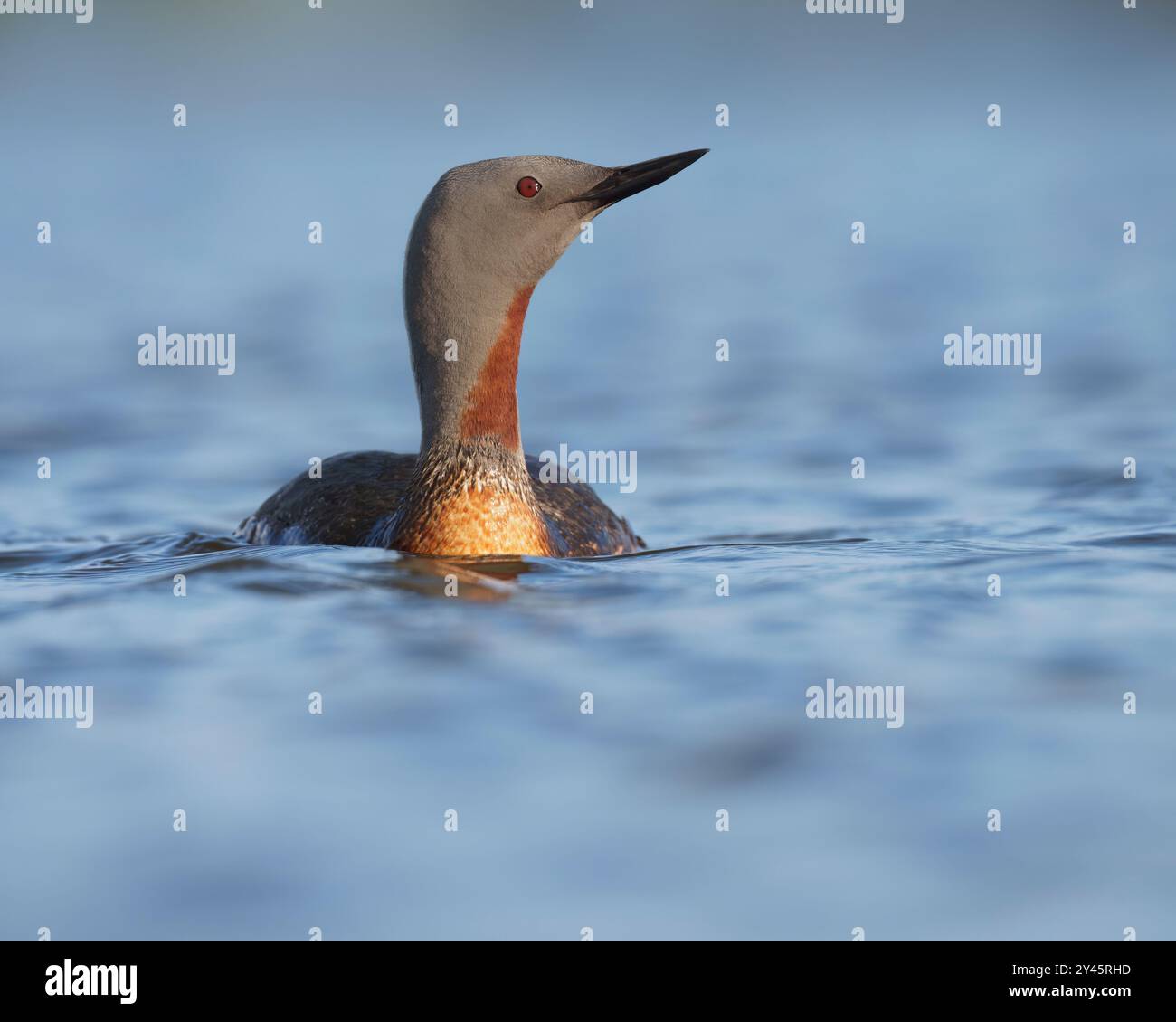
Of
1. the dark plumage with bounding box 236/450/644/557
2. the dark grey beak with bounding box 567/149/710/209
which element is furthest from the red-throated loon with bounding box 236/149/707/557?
the dark plumage with bounding box 236/450/644/557

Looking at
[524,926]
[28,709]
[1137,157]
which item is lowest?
[524,926]

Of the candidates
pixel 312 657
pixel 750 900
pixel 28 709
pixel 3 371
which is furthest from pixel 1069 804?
pixel 3 371

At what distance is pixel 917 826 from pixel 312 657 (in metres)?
1.82

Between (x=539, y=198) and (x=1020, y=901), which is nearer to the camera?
(x=1020, y=901)

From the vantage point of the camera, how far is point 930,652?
4.81 meters

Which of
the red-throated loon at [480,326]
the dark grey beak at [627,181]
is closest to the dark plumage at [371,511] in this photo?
the red-throated loon at [480,326]

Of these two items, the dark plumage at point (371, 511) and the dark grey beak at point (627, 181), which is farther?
the dark plumage at point (371, 511)

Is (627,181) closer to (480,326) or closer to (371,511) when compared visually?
(480,326)

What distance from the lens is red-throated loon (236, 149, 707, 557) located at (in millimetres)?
5703

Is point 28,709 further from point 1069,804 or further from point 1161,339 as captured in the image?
point 1161,339

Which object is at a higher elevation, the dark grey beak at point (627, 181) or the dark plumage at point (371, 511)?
the dark grey beak at point (627, 181)

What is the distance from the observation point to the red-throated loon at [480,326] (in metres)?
5.70

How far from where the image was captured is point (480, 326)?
19.0 ft

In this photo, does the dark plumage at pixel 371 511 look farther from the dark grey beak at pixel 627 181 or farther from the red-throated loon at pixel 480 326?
the dark grey beak at pixel 627 181
